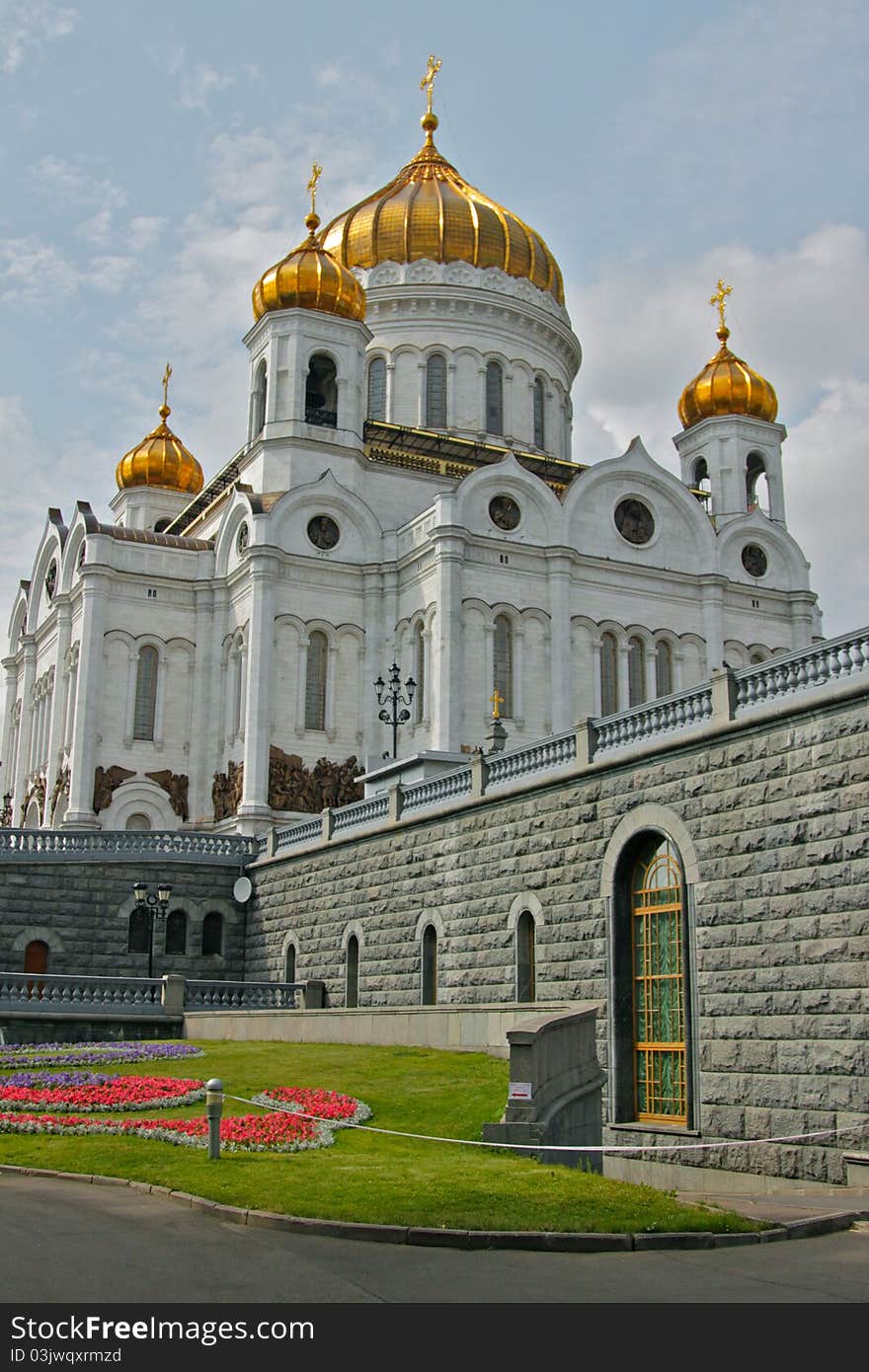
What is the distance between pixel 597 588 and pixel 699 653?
12.8 ft

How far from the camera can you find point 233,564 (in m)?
45.0

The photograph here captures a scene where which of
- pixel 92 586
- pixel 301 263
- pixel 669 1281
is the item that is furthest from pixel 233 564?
pixel 669 1281

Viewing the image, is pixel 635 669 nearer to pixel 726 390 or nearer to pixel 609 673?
pixel 609 673

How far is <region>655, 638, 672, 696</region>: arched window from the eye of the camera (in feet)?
147

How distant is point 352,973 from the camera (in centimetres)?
2986

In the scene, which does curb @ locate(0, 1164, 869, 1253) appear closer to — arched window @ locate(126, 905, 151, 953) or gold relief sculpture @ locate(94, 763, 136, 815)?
arched window @ locate(126, 905, 151, 953)

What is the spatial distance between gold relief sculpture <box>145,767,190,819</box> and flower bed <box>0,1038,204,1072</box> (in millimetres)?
17724

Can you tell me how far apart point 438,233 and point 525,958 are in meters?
36.2

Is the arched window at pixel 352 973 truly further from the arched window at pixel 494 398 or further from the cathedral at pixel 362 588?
the arched window at pixel 494 398

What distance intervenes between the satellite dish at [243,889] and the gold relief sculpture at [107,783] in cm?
837

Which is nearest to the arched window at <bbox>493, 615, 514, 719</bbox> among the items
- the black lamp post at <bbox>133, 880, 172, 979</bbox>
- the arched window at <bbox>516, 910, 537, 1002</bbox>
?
the black lamp post at <bbox>133, 880, 172, 979</bbox>

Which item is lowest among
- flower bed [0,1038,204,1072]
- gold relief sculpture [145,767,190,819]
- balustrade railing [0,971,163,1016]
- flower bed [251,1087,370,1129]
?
flower bed [251,1087,370,1129]

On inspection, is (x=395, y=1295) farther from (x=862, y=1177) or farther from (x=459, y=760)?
(x=459, y=760)

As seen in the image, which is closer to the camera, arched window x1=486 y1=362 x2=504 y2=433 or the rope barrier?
the rope barrier
